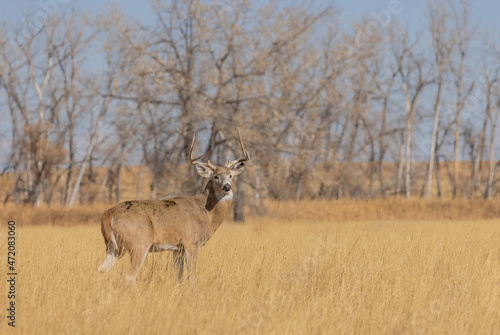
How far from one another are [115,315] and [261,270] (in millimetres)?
2827

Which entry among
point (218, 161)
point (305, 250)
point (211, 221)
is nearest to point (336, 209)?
point (218, 161)

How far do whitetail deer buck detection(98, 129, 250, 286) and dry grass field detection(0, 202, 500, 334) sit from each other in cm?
28

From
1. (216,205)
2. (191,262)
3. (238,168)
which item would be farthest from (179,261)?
(238,168)

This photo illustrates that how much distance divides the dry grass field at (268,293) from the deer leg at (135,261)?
6.2 inches

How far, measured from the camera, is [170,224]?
7.55m

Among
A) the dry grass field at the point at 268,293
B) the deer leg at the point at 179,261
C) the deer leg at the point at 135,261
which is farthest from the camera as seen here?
the deer leg at the point at 179,261

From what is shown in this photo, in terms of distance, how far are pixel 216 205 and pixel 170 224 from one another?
950 mm

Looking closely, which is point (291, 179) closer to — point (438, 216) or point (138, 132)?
point (438, 216)

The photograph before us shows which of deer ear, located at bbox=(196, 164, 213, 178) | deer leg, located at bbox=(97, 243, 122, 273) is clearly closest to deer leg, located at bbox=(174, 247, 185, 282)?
deer leg, located at bbox=(97, 243, 122, 273)

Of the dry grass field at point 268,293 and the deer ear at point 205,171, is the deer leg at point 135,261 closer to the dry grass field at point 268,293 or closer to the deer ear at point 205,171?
the dry grass field at point 268,293

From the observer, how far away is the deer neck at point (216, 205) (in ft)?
27.1

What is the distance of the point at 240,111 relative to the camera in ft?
70.0

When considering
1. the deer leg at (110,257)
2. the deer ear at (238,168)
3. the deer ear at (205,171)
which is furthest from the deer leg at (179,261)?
the deer ear at (238,168)

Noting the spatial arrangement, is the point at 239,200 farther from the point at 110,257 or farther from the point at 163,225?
the point at 110,257
